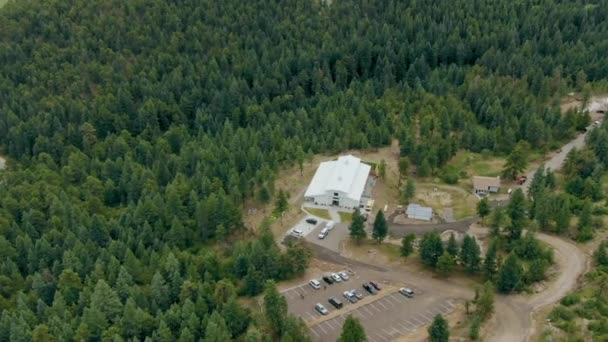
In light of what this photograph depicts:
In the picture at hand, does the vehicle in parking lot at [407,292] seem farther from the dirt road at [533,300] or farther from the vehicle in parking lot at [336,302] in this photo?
the dirt road at [533,300]

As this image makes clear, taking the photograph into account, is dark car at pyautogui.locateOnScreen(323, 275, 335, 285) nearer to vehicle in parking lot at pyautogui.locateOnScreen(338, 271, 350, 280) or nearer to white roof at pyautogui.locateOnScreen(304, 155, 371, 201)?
vehicle in parking lot at pyautogui.locateOnScreen(338, 271, 350, 280)

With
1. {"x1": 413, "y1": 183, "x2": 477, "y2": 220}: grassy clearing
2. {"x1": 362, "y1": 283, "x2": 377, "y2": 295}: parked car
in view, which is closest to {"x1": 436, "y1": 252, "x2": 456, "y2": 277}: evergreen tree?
{"x1": 362, "y1": 283, "x2": 377, "y2": 295}: parked car

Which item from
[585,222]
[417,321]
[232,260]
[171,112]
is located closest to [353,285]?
[417,321]

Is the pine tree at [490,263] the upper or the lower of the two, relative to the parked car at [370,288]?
upper

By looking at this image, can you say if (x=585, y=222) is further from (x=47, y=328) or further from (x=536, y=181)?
(x=47, y=328)

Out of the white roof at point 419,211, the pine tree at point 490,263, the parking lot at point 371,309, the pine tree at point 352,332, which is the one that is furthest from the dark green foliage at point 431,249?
the pine tree at point 352,332

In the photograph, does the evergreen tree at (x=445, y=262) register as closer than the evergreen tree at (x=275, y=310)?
No

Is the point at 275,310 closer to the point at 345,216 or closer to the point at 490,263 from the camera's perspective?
the point at 490,263
